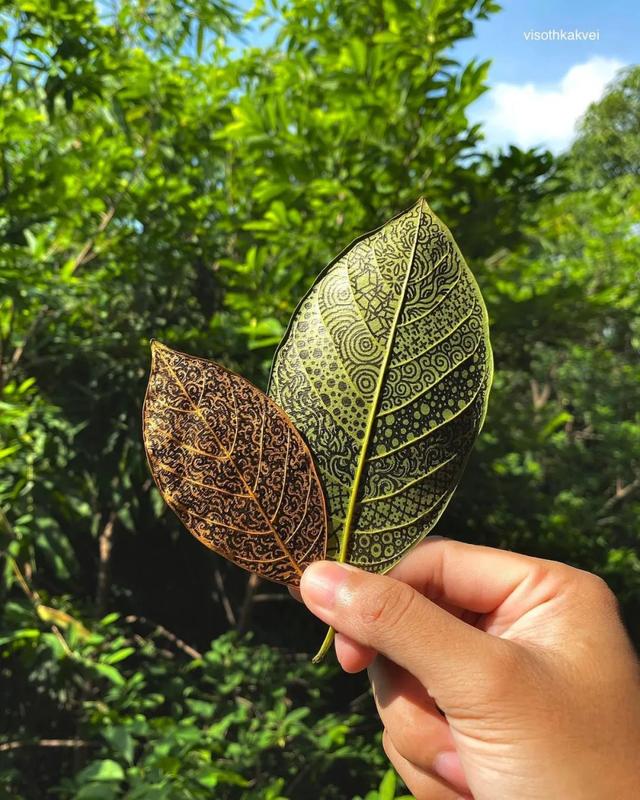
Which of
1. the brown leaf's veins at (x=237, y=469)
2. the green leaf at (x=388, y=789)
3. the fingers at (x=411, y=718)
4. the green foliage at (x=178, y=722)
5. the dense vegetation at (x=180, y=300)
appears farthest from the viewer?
the dense vegetation at (x=180, y=300)

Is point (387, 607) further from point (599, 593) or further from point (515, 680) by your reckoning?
point (599, 593)

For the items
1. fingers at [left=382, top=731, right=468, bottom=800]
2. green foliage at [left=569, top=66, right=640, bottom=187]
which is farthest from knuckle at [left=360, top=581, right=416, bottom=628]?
green foliage at [left=569, top=66, right=640, bottom=187]

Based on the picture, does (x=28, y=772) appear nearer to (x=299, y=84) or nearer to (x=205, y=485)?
(x=205, y=485)

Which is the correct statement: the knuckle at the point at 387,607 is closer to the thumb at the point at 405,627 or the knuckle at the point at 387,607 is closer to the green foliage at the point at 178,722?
the thumb at the point at 405,627

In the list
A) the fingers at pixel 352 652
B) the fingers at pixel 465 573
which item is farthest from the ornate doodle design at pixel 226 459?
the fingers at pixel 465 573

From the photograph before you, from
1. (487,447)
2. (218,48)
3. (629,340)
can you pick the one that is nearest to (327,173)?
(218,48)

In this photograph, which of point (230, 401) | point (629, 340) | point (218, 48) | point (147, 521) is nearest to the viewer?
point (230, 401)
